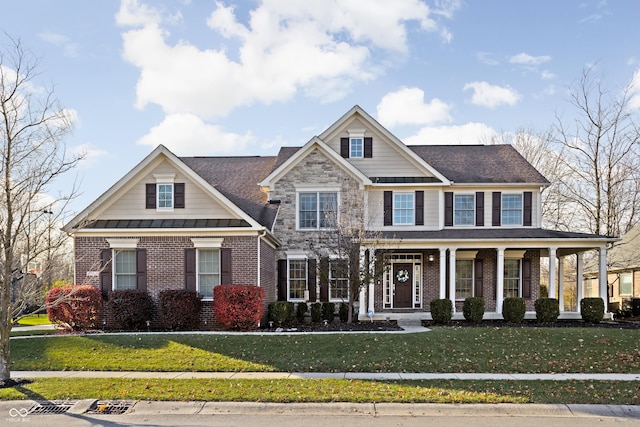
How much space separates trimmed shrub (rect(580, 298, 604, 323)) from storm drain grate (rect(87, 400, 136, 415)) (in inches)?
702

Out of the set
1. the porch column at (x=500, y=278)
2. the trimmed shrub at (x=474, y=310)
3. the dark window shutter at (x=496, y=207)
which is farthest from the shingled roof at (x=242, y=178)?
the dark window shutter at (x=496, y=207)

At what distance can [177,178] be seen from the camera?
18.5 meters

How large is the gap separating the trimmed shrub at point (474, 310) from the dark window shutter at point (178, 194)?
11497 millimetres

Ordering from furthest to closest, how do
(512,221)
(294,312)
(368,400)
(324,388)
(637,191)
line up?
(637,191) → (512,221) → (294,312) → (324,388) → (368,400)

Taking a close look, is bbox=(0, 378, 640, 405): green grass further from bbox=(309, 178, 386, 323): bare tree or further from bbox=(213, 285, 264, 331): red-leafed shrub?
bbox=(309, 178, 386, 323): bare tree

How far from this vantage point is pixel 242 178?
24.3 metres

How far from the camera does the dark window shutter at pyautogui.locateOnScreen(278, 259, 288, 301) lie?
69.8 feet

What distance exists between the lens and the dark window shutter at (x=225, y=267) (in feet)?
59.0

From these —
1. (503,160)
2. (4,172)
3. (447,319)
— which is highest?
(503,160)

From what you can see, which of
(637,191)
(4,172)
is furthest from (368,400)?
(637,191)

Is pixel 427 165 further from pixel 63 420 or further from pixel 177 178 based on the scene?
pixel 63 420

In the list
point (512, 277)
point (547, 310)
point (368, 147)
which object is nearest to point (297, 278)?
point (368, 147)

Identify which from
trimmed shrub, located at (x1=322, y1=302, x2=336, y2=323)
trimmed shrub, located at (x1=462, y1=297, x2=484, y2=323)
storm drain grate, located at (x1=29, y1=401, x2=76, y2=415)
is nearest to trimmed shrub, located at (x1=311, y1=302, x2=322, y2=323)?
trimmed shrub, located at (x1=322, y1=302, x2=336, y2=323)

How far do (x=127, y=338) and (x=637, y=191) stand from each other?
27.1 meters
